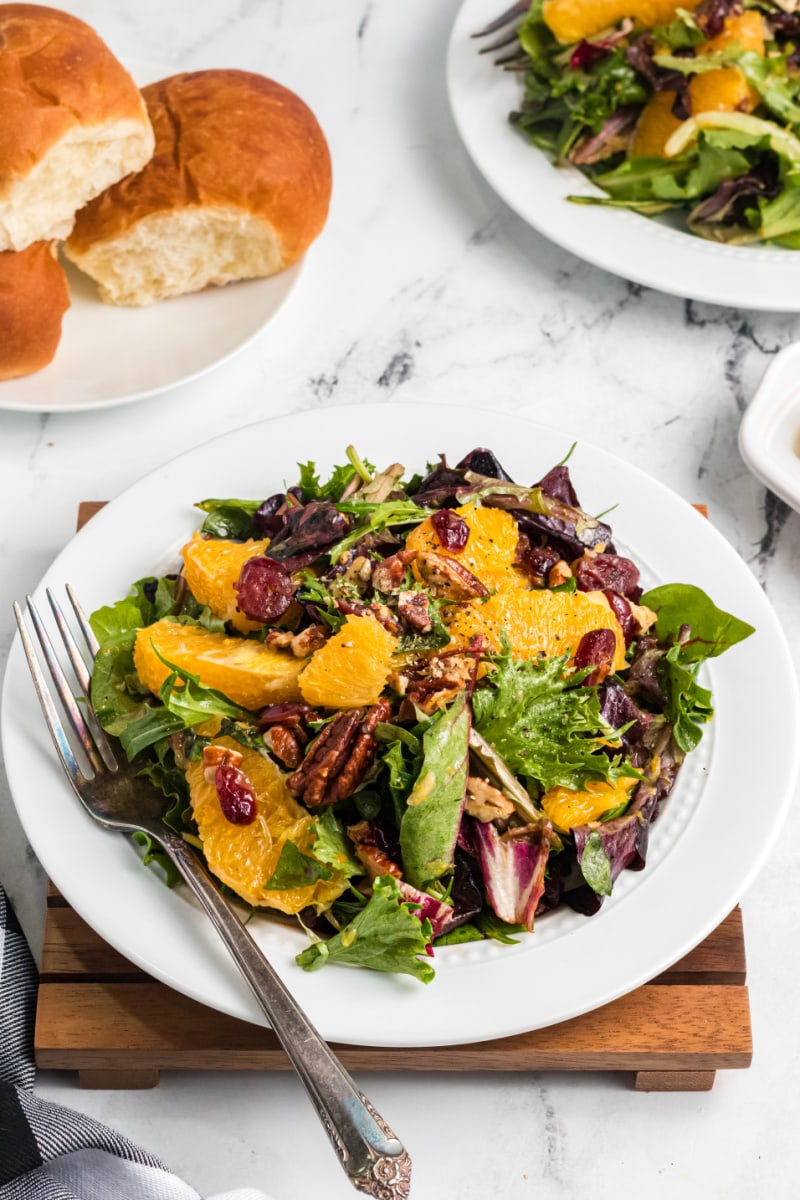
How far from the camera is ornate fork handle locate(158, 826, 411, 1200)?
6.17 ft

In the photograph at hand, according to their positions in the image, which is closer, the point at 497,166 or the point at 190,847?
the point at 190,847

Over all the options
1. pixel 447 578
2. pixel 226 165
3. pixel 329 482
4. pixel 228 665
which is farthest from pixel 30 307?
pixel 447 578

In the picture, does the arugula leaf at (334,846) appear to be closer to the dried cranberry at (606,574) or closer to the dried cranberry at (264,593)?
the dried cranberry at (264,593)

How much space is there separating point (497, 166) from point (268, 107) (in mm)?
665

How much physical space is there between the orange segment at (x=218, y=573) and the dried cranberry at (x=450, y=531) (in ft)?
1.24

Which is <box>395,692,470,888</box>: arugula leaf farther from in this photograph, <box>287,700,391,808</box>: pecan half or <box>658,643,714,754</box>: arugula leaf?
<box>658,643,714,754</box>: arugula leaf

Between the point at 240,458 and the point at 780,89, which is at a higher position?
the point at 780,89

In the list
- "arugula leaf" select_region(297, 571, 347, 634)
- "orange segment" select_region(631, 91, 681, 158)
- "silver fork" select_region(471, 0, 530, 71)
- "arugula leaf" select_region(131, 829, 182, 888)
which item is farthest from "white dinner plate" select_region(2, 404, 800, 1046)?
"silver fork" select_region(471, 0, 530, 71)

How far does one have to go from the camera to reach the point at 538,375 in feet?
12.0

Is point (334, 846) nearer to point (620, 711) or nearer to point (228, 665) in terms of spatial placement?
point (228, 665)

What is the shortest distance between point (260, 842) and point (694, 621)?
3.30 feet

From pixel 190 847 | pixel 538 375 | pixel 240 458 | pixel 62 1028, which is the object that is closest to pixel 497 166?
pixel 538 375

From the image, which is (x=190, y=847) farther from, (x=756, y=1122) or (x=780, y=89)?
(x=780, y=89)

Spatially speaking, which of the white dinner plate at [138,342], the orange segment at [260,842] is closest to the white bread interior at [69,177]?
the white dinner plate at [138,342]
